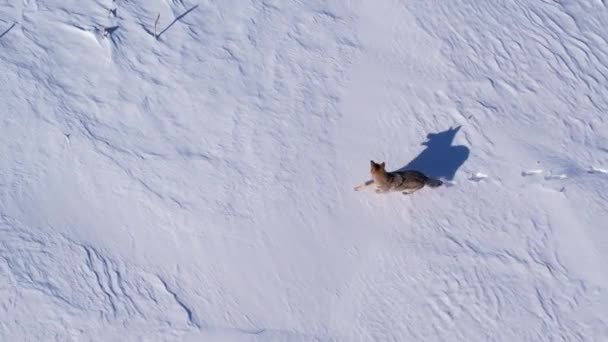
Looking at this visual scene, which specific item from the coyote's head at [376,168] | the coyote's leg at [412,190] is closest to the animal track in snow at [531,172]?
the coyote's leg at [412,190]

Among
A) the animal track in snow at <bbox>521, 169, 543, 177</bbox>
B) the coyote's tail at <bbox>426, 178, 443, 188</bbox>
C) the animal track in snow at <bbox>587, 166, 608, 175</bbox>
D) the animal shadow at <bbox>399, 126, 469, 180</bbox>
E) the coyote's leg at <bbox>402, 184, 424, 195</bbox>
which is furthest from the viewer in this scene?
the animal track in snow at <bbox>587, 166, 608, 175</bbox>

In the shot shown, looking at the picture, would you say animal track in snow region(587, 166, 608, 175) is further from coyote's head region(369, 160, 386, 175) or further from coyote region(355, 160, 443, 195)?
coyote's head region(369, 160, 386, 175)

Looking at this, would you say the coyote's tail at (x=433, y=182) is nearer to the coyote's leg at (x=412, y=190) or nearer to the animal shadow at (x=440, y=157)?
the coyote's leg at (x=412, y=190)

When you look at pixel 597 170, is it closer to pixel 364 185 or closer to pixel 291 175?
pixel 364 185

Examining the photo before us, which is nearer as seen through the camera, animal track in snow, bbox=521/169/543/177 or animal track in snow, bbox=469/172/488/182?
animal track in snow, bbox=469/172/488/182

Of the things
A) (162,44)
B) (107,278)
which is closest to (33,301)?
(107,278)

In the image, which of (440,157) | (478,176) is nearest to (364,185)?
(440,157)

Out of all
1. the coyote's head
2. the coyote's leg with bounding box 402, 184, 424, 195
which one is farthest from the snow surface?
the coyote's head

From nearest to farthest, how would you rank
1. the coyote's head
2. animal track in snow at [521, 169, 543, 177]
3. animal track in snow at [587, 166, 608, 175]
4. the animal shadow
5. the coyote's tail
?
the coyote's head
the coyote's tail
the animal shadow
animal track in snow at [521, 169, 543, 177]
animal track in snow at [587, 166, 608, 175]

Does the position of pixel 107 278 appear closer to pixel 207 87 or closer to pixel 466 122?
pixel 207 87
